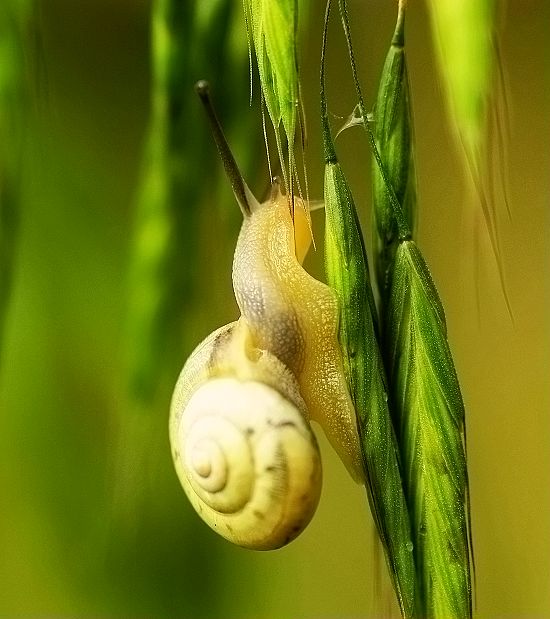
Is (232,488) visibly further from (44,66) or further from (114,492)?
(44,66)

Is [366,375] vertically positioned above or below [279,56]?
below

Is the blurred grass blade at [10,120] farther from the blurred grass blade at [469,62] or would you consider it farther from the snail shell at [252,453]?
the blurred grass blade at [469,62]

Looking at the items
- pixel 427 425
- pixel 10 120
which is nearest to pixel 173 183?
pixel 10 120

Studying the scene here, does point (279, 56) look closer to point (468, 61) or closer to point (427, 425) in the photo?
point (468, 61)

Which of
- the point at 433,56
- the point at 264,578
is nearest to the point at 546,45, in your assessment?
the point at 433,56

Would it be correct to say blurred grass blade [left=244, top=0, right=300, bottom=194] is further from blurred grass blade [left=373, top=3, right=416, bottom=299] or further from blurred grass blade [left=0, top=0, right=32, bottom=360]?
blurred grass blade [left=0, top=0, right=32, bottom=360]

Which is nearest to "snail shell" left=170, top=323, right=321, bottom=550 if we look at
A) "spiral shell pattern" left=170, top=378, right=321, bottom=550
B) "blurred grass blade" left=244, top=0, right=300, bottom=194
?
"spiral shell pattern" left=170, top=378, right=321, bottom=550

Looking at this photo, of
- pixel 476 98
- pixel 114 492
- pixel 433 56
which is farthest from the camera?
pixel 114 492
